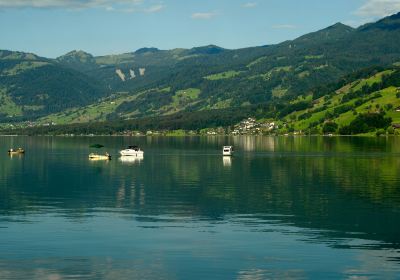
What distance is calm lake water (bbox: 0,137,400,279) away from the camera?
186ft

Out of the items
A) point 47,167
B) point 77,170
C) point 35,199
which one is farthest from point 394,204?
point 47,167

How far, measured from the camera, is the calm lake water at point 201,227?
56.6 metres

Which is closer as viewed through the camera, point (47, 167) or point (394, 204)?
point (394, 204)

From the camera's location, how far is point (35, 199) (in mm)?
107500

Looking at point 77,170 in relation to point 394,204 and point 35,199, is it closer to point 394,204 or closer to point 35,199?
point 35,199

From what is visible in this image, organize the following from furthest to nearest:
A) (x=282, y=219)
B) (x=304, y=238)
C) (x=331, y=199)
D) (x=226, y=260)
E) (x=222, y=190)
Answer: (x=222, y=190) < (x=331, y=199) < (x=282, y=219) < (x=304, y=238) < (x=226, y=260)

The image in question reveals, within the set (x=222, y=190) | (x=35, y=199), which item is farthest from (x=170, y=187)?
(x=35, y=199)

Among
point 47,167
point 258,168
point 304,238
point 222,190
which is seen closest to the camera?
point 304,238

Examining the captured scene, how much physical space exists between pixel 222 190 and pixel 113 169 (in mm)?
65487

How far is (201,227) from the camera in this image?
7650cm

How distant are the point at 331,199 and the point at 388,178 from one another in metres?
39.9

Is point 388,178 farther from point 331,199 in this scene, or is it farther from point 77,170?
point 77,170

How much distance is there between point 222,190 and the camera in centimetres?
11838

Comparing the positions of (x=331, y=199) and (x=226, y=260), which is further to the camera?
(x=331, y=199)
